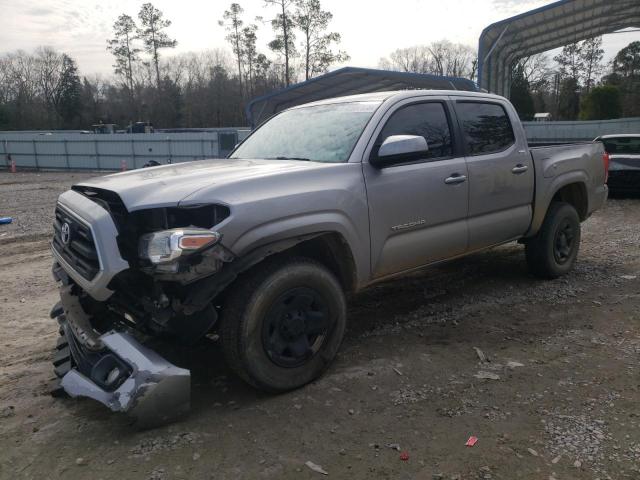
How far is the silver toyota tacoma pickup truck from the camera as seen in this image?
2977 mm

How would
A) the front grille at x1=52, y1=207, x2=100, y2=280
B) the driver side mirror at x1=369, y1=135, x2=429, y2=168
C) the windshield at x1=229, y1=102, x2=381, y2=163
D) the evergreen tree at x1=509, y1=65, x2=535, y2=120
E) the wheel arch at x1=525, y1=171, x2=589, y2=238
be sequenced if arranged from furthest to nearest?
the evergreen tree at x1=509, y1=65, x2=535, y2=120
the wheel arch at x1=525, y1=171, x2=589, y2=238
the windshield at x1=229, y1=102, x2=381, y2=163
the driver side mirror at x1=369, y1=135, x2=429, y2=168
the front grille at x1=52, y1=207, x2=100, y2=280

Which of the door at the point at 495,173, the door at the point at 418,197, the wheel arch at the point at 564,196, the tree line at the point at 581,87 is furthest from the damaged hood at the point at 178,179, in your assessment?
the tree line at the point at 581,87

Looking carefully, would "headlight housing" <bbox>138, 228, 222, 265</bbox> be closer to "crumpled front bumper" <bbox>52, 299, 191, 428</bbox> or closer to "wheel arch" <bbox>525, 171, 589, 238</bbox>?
"crumpled front bumper" <bbox>52, 299, 191, 428</bbox>

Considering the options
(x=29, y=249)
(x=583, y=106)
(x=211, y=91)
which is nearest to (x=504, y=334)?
(x=29, y=249)

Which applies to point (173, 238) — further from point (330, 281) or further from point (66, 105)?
point (66, 105)

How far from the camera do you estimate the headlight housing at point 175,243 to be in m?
2.88

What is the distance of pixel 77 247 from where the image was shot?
130 inches

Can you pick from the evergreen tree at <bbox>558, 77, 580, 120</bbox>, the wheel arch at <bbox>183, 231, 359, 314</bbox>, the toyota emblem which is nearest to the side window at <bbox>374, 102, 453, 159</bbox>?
the wheel arch at <bbox>183, 231, 359, 314</bbox>

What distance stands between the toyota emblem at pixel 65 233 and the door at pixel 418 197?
204cm

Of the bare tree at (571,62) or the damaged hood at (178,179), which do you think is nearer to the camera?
the damaged hood at (178,179)

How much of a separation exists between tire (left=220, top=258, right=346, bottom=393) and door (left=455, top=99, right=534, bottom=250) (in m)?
1.77

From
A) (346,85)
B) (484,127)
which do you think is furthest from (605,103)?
(484,127)

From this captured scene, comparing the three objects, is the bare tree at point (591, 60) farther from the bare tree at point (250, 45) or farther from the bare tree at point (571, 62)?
the bare tree at point (250, 45)

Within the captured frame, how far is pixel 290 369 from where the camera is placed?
3.43 meters
